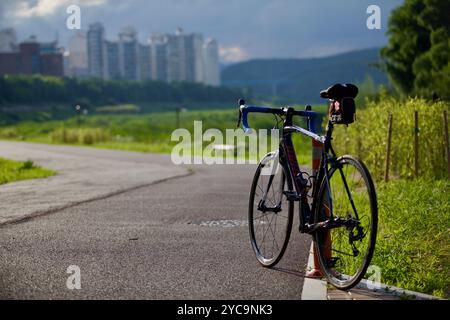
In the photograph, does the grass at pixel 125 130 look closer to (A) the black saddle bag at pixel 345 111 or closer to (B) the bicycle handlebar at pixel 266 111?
(B) the bicycle handlebar at pixel 266 111

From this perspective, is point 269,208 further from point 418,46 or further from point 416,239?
point 418,46

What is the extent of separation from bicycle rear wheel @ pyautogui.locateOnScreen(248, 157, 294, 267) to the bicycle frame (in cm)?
8

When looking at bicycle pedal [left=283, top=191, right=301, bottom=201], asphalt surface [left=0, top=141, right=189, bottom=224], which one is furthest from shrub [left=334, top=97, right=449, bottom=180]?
bicycle pedal [left=283, top=191, right=301, bottom=201]

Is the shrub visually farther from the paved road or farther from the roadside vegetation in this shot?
the paved road

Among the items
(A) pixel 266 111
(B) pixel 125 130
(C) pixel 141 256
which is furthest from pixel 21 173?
(B) pixel 125 130

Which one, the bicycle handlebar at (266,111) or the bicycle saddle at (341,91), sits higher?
the bicycle saddle at (341,91)

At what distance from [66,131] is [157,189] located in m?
42.2

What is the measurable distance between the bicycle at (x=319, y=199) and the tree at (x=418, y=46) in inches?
762

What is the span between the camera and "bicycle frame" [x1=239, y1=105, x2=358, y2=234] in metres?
5.25

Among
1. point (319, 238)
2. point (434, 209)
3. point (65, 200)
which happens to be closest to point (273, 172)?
point (319, 238)

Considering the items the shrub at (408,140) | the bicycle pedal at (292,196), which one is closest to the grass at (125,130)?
the bicycle pedal at (292,196)

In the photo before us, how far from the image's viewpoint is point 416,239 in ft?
23.5

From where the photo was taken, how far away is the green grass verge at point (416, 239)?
5543 mm

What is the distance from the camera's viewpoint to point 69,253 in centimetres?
661
